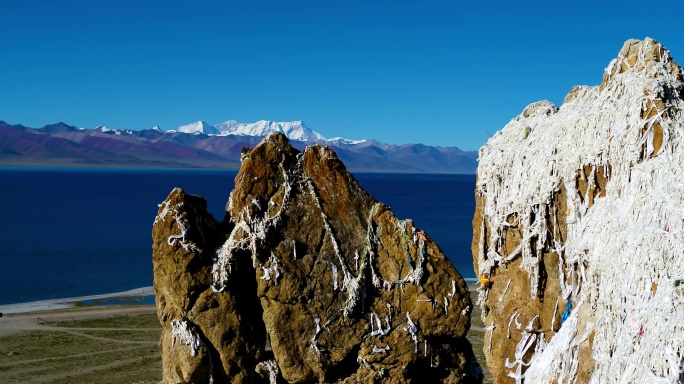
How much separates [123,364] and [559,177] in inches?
931

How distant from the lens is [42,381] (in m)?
25.1

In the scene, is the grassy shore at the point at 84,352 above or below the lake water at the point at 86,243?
above

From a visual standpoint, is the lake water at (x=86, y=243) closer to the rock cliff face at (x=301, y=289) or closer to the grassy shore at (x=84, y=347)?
the grassy shore at (x=84, y=347)

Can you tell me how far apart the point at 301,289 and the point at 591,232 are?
14.1 feet

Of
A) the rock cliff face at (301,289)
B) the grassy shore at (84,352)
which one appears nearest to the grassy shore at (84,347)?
the grassy shore at (84,352)

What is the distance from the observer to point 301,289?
10.0 metres

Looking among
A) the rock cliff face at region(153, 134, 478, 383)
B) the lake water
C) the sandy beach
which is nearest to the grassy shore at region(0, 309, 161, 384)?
the sandy beach

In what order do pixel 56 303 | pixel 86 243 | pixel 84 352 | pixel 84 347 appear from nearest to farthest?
pixel 84 352 < pixel 84 347 < pixel 56 303 < pixel 86 243

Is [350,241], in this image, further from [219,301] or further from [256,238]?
[219,301]

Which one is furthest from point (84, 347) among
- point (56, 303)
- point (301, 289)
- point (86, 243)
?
point (86, 243)

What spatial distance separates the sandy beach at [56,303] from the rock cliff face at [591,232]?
131 ft

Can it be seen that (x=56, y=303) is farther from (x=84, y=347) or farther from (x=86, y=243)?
(x=86, y=243)

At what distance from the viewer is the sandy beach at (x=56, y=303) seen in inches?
1724

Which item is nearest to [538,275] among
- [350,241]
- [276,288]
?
[350,241]
